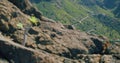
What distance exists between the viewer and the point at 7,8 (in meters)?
66.2

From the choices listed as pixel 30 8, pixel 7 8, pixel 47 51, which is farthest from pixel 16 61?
pixel 30 8

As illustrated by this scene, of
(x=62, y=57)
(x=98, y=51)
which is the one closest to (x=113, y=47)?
(x=98, y=51)

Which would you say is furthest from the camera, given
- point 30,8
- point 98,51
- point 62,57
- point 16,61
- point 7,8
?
point 30,8

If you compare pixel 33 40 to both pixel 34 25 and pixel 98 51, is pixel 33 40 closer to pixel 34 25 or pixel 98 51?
pixel 34 25

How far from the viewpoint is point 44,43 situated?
209ft

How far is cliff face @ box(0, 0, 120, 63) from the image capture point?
57500mm

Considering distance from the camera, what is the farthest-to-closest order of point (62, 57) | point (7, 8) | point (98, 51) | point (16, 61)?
point (98, 51) < point (7, 8) < point (62, 57) < point (16, 61)

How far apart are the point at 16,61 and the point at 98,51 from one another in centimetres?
2220

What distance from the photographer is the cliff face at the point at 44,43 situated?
5750cm

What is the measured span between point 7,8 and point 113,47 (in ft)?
87.9

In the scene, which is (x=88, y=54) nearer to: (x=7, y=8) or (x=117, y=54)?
(x=117, y=54)

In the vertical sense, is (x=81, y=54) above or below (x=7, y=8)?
below

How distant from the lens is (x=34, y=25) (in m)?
69.8

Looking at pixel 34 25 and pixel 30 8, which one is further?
pixel 30 8
